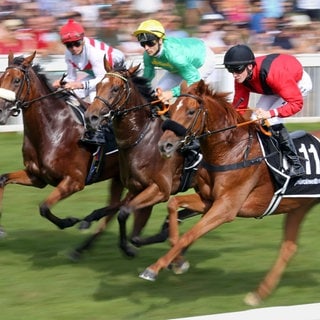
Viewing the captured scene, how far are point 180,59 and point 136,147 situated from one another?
0.79m

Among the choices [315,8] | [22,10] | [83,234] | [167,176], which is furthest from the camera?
[315,8]

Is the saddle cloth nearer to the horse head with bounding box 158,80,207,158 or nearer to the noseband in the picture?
the horse head with bounding box 158,80,207,158

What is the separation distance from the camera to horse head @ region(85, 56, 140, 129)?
253 inches

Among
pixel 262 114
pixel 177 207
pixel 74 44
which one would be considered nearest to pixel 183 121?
pixel 262 114

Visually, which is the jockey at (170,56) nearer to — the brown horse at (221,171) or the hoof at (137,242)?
the brown horse at (221,171)

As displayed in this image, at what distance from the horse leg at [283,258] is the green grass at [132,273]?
87 millimetres

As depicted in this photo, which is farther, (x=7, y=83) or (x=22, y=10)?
(x=22, y=10)

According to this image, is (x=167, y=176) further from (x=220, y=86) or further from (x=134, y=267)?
(x=220, y=86)

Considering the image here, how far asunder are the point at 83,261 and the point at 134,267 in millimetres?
444

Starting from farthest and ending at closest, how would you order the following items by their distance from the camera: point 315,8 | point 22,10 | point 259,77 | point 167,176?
point 315,8 → point 22,10 → point 167,176 → point 259,77

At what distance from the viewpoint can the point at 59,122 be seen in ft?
23.6

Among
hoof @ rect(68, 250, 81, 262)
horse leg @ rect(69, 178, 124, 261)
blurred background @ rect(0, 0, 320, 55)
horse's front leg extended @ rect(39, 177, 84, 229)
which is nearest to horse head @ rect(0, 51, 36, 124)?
horse's front leg extended @ rect(39, 177, 84, 229)

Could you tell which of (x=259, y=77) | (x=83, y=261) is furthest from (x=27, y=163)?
(x=259, y=77)

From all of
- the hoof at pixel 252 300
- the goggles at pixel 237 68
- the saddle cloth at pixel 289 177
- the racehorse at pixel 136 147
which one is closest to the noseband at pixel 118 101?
the racehorse at pixel 136 147
